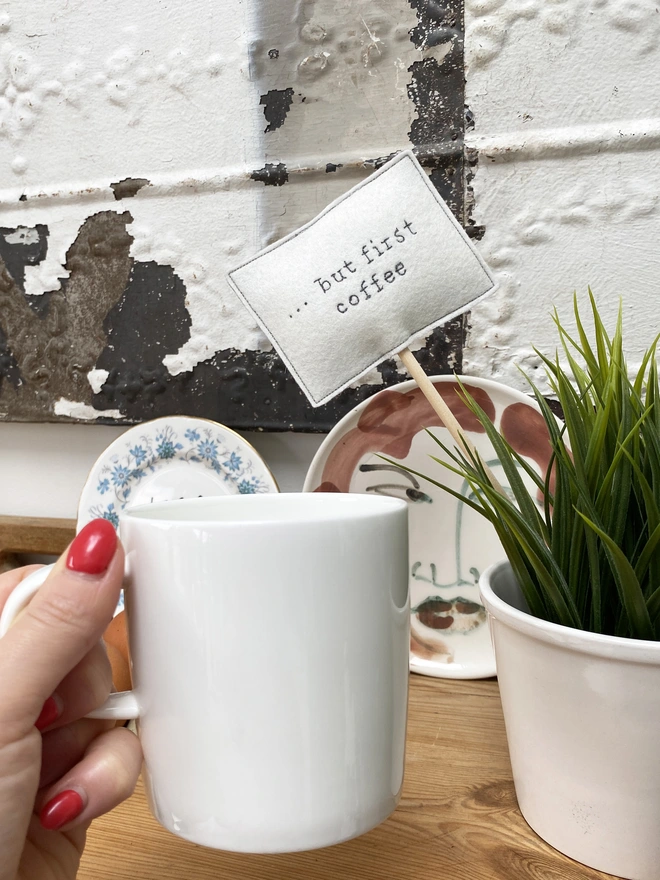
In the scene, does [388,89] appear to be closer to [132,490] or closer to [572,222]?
[572,222]

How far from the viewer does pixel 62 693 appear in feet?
1.00

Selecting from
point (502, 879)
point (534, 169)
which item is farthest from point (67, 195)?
point (502, 879)

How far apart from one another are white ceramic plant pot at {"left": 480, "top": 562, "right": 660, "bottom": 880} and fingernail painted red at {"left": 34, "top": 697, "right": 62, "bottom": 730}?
218 millimetres

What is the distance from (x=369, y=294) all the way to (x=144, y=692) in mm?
267

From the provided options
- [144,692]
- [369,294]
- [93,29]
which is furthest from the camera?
[93,29]

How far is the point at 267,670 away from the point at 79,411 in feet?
1.68

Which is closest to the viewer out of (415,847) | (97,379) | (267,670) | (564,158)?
(267,670)

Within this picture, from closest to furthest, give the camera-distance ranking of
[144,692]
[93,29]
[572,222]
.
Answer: [144,692]
[572,222]
[93,29]

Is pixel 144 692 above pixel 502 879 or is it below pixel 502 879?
above

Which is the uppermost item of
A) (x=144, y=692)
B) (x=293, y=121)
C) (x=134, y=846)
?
(x=293, y=121)

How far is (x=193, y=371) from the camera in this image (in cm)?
64

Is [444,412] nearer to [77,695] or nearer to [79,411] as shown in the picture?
[77,695]

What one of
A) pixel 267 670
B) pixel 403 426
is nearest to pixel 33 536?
pixel 403 426

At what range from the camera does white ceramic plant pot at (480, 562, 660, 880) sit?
11.3 inches
